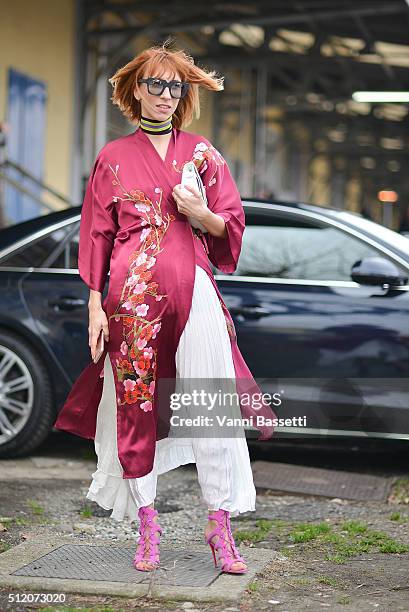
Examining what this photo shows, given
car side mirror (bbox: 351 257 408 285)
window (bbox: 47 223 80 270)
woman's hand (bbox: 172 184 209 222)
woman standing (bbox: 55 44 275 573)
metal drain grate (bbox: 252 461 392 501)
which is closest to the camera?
woman's hand (bbox: 172 184 209 222)

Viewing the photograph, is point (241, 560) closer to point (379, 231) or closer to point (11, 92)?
point (379, 231)

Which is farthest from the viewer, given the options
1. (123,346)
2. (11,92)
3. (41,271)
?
(11,92)

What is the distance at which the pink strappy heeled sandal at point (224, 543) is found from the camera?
3891 millimetres

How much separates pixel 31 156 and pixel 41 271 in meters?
7.36

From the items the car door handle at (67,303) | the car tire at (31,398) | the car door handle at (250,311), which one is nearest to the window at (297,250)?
the car door handle at (250,311)

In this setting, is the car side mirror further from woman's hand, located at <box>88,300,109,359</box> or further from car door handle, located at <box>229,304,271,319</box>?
woman's hand, located at <box>88,300,109,359</box>

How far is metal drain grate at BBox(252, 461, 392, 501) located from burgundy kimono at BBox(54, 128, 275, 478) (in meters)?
1.86

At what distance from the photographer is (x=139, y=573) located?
3912 mm

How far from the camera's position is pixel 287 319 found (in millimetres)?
5875

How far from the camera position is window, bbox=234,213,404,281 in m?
6.02

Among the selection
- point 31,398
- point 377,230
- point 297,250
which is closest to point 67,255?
point 31,398

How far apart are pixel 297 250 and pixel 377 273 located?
0.52 metres

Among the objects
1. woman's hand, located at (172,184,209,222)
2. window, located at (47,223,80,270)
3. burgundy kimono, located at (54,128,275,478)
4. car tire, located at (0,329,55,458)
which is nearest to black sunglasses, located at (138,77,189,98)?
burgundy kimono, located at (54,128,275,478)

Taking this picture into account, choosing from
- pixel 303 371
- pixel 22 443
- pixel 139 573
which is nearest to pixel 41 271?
pixel 22 443
